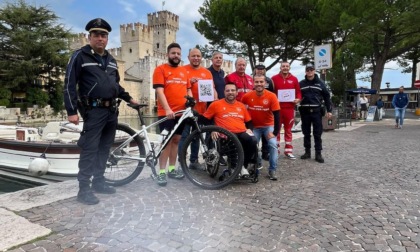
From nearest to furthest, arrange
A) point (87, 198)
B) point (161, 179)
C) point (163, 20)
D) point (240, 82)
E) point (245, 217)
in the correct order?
point (245, 217), point (87, 198), point (161, 179), point (240, 82), point (163, 20)

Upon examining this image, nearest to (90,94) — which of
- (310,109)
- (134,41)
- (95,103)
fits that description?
(95,103)

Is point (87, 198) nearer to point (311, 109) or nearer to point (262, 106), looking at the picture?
point (262, 106)

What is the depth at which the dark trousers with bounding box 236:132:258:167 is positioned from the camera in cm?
454

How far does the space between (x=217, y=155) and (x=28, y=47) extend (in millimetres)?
40506

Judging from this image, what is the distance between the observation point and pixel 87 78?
3.69 m

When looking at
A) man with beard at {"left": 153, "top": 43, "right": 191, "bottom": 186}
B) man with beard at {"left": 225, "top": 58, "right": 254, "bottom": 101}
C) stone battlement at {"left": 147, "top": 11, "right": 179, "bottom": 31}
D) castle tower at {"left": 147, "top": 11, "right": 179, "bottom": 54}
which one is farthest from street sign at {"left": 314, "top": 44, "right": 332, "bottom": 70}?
stone battlement at {"left": 147, "top": 11, "right": 179, "bottom": 31}

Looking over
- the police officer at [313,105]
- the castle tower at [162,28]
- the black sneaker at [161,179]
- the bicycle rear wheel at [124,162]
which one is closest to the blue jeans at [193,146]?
the black sneaker at [161,179]

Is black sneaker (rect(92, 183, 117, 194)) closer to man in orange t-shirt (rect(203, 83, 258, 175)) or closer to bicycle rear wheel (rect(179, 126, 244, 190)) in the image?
bicycle rear wheel (rect(179, 126, 244, 190))

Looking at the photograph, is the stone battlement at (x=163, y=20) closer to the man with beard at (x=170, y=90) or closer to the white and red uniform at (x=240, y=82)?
the white and red uniform at (x=240, y=82)

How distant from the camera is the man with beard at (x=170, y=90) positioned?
4.42 m

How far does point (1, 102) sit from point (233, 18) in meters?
27.1

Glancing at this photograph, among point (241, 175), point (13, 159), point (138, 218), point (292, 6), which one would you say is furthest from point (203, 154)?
point (292, 6)

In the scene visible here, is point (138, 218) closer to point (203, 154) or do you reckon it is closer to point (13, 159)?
point (203, 154)

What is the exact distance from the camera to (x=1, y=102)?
117 ft
